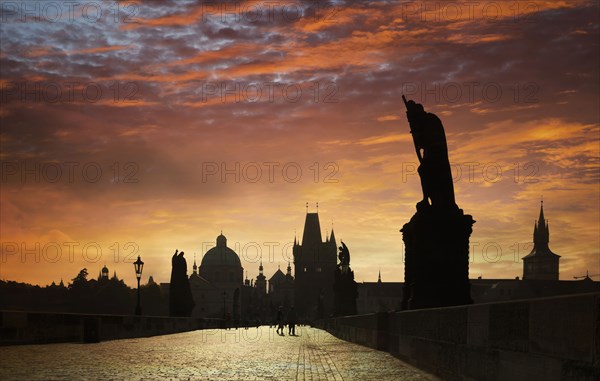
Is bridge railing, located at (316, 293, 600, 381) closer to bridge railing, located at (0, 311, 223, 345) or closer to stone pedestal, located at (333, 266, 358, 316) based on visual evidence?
bridge railing, located at (0, 311, 223, 345)

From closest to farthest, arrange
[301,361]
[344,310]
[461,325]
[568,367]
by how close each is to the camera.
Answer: [568,367], [461,325], [301,361], [344,310]

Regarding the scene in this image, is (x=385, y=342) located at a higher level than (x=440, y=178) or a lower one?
lower

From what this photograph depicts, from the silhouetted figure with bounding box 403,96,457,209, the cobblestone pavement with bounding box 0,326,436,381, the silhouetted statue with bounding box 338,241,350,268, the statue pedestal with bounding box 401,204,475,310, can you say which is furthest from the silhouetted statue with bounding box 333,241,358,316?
the cobblestone pavement with bounding box 0,326,436,381

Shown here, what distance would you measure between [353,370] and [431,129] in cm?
663

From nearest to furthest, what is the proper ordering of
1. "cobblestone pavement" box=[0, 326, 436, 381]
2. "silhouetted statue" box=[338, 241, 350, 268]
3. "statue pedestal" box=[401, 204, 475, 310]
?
1. "cobblestone pavement" box=[0, 326, 436, 381]
2. "statue pedestal" box=[401, 204, 475, 310]
3. "silhouetted statue" box=[338, 241, 350, 268]

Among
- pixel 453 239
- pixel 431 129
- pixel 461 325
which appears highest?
pixel 431 129

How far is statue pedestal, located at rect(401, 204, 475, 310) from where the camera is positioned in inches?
653

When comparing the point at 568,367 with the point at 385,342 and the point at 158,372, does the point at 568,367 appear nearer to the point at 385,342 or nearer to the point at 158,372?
the point at 158,372

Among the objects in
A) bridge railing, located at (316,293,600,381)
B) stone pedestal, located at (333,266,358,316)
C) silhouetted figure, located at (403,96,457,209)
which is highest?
silhouetted figure, located at (403,96,457,209)

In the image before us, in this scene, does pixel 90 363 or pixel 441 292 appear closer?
pixel 90 363

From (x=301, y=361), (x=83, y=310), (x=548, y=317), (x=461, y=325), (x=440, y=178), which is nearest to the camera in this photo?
(x=548, y=317)

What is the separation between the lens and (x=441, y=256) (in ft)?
54.4

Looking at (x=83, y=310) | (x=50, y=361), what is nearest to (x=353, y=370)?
(x=50, y=361)

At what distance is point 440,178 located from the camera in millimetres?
17234
